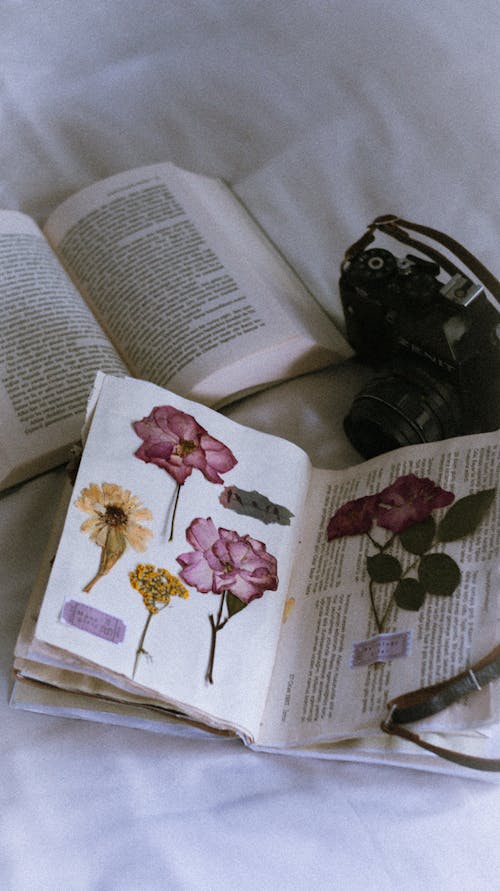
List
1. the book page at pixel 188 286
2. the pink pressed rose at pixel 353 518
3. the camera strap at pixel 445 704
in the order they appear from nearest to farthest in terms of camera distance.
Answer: the camera strap at pixel 445 704 < the pink pressed rose at pixel 353 518 < the book page at pixel 188 286

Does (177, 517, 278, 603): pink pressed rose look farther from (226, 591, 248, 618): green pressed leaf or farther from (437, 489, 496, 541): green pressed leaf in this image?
(437, 489, 496, 541): green pressed leaf

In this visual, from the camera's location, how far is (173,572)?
20.1 inches

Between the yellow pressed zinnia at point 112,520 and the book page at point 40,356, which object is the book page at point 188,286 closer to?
the book page at point 40,356

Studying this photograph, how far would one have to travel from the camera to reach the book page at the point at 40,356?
622 mm

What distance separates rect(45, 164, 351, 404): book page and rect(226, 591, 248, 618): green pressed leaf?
0.62 feet

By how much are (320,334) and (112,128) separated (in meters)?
0.36

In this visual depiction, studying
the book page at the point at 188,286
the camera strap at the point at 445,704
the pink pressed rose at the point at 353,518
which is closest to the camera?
the camera strap at the point at 445,704

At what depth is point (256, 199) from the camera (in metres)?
0.81

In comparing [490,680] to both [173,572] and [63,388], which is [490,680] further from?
[63,388]

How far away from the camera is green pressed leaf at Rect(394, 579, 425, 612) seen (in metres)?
0.51

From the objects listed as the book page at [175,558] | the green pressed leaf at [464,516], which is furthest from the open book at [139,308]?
the green pressed leaf at [464,516]

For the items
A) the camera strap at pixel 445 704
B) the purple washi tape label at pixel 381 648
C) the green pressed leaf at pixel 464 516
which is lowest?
the camera strap at pixel 445 704

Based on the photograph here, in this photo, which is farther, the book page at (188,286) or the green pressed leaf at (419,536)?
the book page at (188,286)

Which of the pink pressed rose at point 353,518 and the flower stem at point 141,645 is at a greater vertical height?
the pink pressed rose at point 353,518
